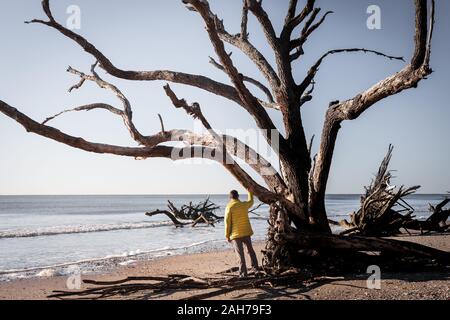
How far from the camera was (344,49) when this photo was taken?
7.18 metres

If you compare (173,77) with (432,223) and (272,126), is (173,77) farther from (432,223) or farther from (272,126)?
(432,223)

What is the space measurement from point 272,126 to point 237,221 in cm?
201

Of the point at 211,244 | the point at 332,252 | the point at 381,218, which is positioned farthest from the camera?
the point at 211,244

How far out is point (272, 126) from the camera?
24.1 ft

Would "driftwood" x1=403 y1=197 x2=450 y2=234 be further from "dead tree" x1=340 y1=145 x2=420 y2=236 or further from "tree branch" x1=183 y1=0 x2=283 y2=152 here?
"tree branch" x1=183 y1=0 x2=283 y2=152

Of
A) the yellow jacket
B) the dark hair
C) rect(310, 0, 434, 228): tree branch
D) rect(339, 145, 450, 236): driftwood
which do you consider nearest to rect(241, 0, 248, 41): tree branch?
rect(310, 0, 434, 228): tree branch

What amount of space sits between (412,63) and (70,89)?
6.98 meters

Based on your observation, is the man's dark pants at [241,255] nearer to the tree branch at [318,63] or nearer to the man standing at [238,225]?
the man standing at [238,225]

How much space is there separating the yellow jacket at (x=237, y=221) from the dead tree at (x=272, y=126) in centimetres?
45

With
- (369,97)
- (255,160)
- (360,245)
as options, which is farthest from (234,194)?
(369,97)

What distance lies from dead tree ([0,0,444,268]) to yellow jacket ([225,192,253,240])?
1.48 ft
